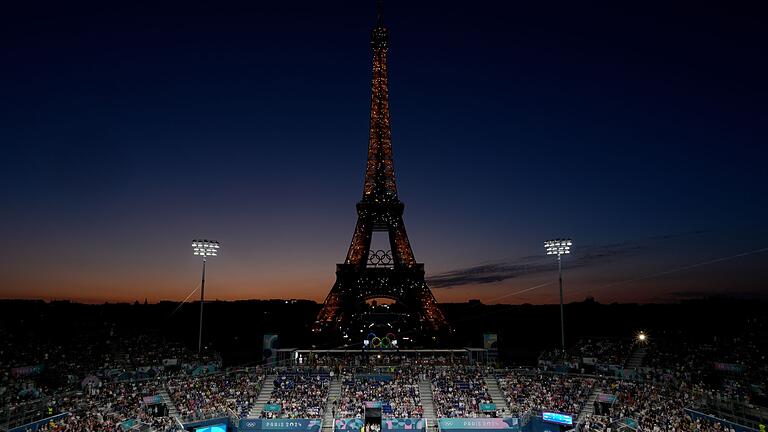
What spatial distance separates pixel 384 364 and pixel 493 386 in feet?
25.1

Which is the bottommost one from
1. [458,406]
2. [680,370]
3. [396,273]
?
[458,406]

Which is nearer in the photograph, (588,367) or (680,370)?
(680,370)

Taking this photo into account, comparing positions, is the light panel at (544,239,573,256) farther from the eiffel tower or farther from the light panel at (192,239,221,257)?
the light panel at (192,239,221,257)

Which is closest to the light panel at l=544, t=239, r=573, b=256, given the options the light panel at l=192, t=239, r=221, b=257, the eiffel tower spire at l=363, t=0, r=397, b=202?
the eiffel tower spire at l=363, t=0, r=397, b=202

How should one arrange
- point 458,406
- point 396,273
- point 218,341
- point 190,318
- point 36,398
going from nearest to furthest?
point 36,398, point 458,406, point 396,273, point 218,341, point 190,318

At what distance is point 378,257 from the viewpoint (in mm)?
51250

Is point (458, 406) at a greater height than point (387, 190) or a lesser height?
lesser

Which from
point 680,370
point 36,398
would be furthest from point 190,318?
point 680,370

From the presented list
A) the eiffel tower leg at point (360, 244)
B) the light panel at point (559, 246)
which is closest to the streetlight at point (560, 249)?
the light panel at point (559, 246)

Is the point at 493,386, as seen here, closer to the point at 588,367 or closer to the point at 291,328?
the point at 588,367

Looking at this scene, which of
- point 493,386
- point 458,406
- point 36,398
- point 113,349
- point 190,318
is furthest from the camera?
point 190,318

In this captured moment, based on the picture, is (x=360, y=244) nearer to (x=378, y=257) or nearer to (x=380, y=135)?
(x=378, y=257)

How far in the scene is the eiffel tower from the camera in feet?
159

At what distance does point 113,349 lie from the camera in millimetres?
38438
